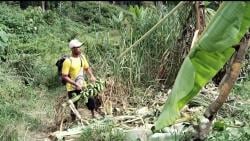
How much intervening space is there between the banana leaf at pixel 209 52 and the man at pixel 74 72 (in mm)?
2447

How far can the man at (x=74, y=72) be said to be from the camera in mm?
6961

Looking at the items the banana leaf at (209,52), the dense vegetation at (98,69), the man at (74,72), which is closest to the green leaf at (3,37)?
the dense vegetation at (98,69)

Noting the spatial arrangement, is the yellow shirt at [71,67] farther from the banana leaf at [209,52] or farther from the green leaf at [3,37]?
the green leaf at [3,37]

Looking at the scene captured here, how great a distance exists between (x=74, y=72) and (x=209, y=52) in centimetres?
300

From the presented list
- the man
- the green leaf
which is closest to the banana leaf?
the man

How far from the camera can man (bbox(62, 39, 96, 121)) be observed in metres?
6.96

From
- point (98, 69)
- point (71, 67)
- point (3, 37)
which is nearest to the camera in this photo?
point (71, 67)

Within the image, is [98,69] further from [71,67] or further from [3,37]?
[3,37]

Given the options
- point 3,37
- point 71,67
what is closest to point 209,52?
point 71,67

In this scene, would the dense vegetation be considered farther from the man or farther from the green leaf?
the man

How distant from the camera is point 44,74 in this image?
29.1 feet

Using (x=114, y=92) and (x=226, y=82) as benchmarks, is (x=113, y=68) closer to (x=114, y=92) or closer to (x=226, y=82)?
(x=114, y=92)

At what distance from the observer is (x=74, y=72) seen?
278 inches

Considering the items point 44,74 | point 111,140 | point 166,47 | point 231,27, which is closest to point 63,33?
point 44,74
